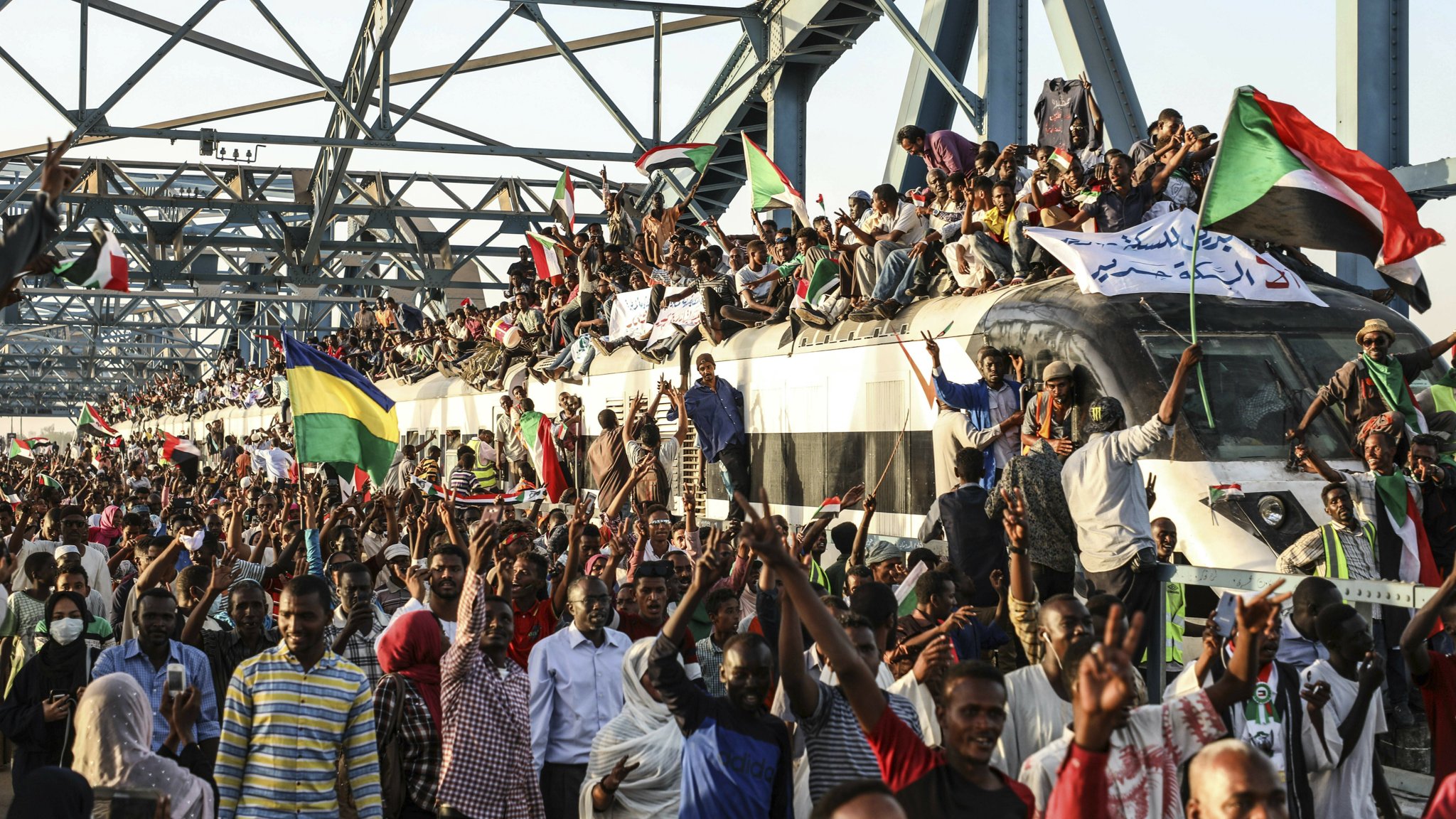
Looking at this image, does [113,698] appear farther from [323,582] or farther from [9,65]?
[9,65]

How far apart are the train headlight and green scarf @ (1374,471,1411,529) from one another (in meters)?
0.53

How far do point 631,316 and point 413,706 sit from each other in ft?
35.4

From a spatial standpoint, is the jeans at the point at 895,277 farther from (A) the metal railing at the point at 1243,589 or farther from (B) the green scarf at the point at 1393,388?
(A) the metal railing at the point at 1243,589

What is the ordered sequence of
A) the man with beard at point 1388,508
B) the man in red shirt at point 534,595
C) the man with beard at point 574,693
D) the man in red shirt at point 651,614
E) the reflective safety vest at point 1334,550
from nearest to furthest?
the man with beard at point 574,693, the man in red shirt at point 651,614, the man in red shirt at point 534,595, the reflective safety vest at point 1334,550, the man with beard at point 1388,508

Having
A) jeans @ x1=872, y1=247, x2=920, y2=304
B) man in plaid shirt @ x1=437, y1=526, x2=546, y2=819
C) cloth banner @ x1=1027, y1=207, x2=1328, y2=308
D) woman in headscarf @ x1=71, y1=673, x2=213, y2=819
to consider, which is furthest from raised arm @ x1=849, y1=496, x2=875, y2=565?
woman in headscarf @ x1=71, y1=673, x2=213, y2=819

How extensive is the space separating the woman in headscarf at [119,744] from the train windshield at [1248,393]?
6248mm

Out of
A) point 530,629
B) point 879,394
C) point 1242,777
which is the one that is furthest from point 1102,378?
point 1242,777

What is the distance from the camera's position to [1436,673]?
567 centimetres

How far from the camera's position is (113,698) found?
478cm

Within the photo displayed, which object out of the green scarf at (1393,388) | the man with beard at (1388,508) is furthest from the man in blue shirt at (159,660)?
the green scarf at (1393,388)

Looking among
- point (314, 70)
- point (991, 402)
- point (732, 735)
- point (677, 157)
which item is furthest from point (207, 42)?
point (732, 735)

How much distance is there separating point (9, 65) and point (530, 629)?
48.6 ft

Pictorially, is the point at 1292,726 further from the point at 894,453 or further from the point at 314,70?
the point at 314,70

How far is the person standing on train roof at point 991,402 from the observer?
9.84m
